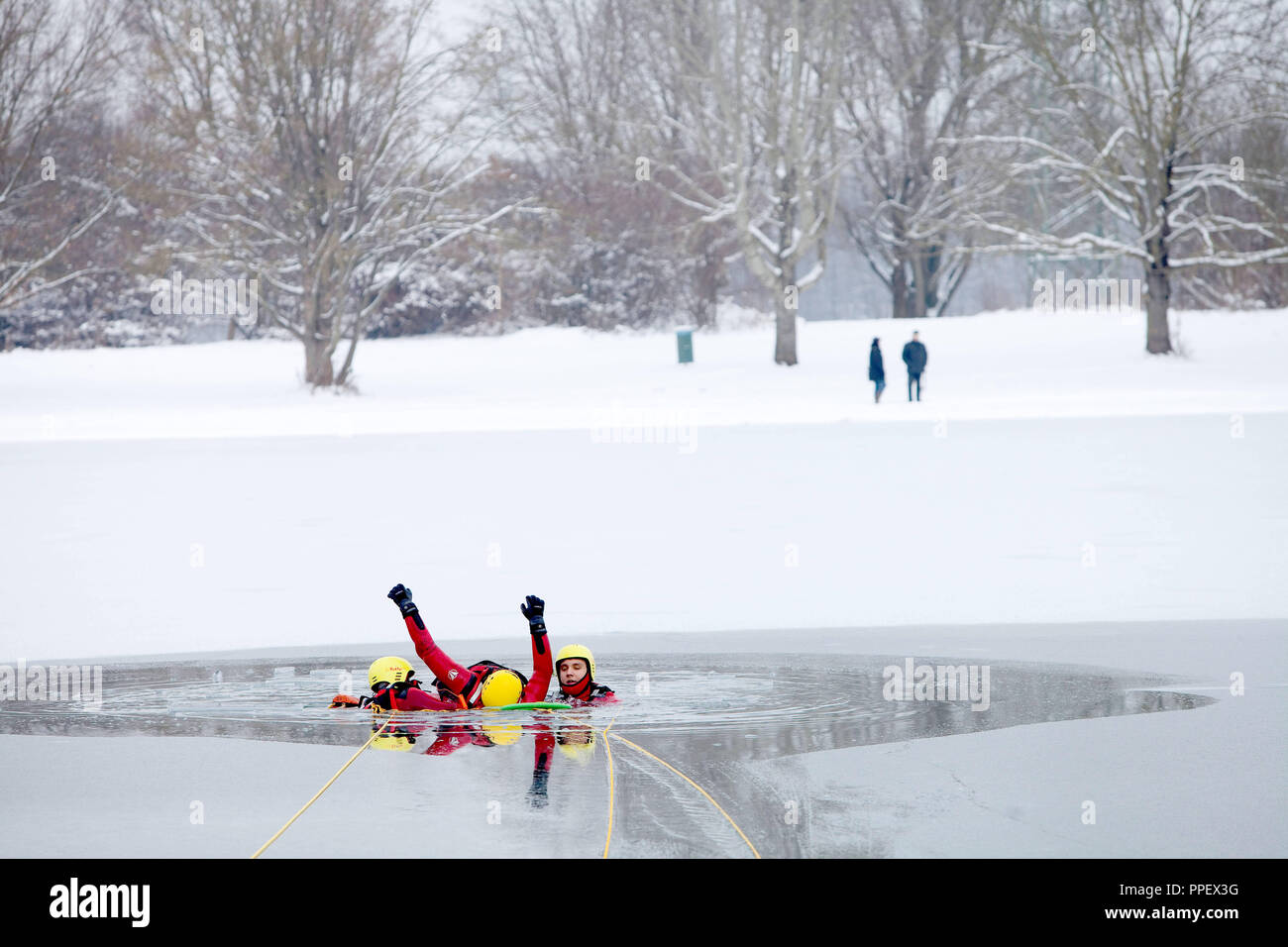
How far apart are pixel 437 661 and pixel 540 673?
0.59 m

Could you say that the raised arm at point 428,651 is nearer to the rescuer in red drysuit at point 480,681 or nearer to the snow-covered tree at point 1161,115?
the rescuer in red drysuit at point 480,681

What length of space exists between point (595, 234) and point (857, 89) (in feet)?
29.5

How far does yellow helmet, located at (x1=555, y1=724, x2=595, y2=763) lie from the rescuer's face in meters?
0.34

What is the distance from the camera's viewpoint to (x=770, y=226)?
2039 inches

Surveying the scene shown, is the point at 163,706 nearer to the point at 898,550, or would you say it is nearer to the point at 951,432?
the point at 898,550

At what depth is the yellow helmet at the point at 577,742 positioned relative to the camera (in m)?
8.49

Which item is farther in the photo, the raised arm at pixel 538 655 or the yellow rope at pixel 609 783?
the raised arm at pixel 538 655

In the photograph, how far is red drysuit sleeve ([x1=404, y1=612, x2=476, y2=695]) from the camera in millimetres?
9234

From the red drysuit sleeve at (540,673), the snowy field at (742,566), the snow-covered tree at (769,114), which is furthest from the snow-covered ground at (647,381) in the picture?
the red drysuit sleeve at (540,673)

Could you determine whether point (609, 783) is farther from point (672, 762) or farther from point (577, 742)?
point (577, 742)

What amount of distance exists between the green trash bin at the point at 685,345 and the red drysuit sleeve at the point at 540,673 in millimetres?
33876

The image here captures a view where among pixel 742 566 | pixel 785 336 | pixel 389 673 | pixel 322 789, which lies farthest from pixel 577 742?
pixel 785 336

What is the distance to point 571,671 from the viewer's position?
949 centimetres

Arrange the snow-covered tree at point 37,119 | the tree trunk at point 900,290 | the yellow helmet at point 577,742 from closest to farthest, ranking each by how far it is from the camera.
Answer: the yellow helmet at point 577,742 < the snow-covered tree at point 37,119 < the tree trunk at point 900,290
